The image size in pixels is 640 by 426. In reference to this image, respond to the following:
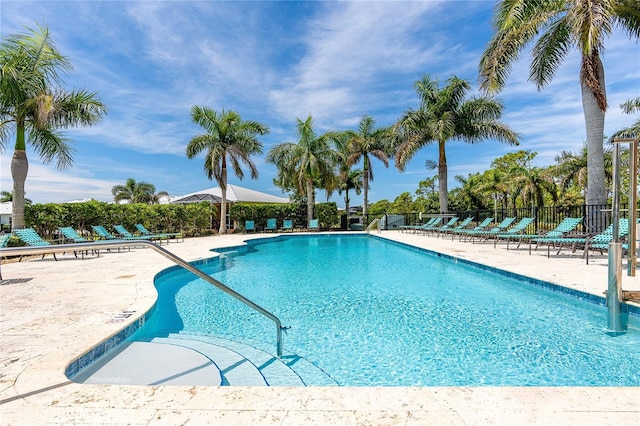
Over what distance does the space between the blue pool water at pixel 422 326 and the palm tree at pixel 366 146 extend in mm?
16765

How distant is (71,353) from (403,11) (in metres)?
12.1

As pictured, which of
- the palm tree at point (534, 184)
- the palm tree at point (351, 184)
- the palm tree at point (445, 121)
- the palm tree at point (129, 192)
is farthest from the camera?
the palm tree at point (129, 192)

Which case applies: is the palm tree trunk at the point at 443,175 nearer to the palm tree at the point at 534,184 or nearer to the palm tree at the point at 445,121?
the palm tree at the point at 445,121

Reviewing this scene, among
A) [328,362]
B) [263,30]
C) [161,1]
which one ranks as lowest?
[328,362]

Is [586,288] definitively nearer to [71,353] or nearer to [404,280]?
[404,280]

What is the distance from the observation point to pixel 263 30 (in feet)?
44.9

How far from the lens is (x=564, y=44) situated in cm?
1048

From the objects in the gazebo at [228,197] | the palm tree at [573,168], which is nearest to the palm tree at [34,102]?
the gazebo at [228,197]

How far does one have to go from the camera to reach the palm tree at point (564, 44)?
8320 mm

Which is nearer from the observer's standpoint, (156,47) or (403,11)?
(403,11)

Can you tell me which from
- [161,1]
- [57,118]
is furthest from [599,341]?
[57,118]

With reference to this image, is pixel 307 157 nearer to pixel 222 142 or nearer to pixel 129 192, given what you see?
pixel 222 142

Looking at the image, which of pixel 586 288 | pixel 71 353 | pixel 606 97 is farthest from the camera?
pixel 606 97

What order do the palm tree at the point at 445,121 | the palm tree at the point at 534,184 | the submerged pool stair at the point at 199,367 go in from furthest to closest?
1. the palm tree at the point at 534,184
2. the palm tree at the point at 445,121
3. the submerged pool stair at the point at 199,367
